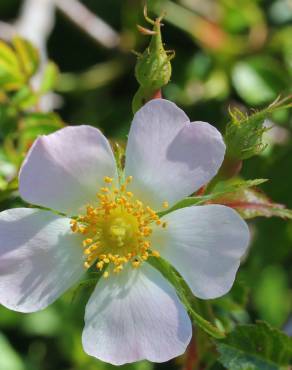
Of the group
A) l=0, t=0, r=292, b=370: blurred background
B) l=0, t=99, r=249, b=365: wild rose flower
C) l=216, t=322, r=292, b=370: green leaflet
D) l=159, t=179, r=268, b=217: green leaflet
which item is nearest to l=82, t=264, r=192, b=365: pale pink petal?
l=0, t=99, r=249, b=365: wild rose flower

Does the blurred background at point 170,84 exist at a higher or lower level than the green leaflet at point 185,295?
lower

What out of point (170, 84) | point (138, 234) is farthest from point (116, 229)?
point (170, 84)

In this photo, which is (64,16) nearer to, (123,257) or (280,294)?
(280,294)

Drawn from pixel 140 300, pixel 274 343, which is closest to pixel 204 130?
pixel 140 300

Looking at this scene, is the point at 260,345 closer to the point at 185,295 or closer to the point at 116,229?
the point at 185,295

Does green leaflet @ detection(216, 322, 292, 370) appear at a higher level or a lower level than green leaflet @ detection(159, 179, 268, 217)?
lower

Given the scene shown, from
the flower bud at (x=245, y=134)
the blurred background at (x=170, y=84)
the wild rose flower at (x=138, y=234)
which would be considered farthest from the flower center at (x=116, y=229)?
the blurred background at (x=170, y=84)

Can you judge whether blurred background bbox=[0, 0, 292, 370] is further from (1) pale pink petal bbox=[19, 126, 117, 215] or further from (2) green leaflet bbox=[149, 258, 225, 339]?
(2) green leaflet bbox=[149, 258, 225, 339]

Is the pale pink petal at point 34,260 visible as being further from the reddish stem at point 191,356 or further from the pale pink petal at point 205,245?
Answer: the reddish stem at point 191,356
